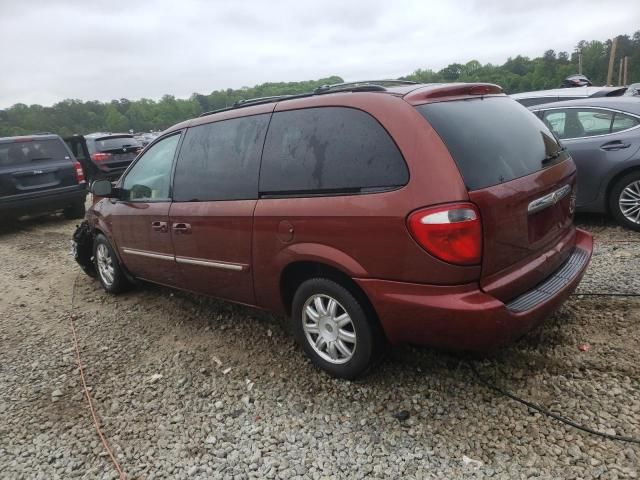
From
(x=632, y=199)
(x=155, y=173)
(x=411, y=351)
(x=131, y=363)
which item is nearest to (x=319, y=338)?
(x=411, y=351)

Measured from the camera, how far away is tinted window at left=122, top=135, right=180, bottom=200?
12.8ft

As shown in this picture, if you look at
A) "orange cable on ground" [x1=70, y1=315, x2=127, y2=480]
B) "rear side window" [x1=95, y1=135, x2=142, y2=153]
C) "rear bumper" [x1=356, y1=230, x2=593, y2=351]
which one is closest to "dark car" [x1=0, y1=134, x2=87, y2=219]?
"rear side window" [x1=95, y1=135, x2=142, y2=153]

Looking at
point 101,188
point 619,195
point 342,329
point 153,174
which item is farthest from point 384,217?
point 619,195

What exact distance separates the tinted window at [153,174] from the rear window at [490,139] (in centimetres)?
223

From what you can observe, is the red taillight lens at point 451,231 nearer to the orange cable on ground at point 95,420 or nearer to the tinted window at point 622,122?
the orange cable on ground at point 95,420

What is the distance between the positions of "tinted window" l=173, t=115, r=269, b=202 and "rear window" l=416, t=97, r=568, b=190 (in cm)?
118

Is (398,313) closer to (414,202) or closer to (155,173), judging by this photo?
(414,202)

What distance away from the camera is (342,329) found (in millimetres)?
2838

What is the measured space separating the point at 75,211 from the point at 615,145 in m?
9.20

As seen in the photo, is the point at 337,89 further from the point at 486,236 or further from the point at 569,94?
the point at 569,94

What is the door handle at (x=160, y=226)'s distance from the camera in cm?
382

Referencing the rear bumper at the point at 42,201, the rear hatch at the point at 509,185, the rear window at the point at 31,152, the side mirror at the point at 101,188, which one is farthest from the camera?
the rear window at the point at 31,152

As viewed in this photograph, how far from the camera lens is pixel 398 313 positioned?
2484mm

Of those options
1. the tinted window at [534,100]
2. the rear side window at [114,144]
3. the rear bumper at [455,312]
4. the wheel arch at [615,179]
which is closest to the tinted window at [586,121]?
the wheel arch at [615,179]
